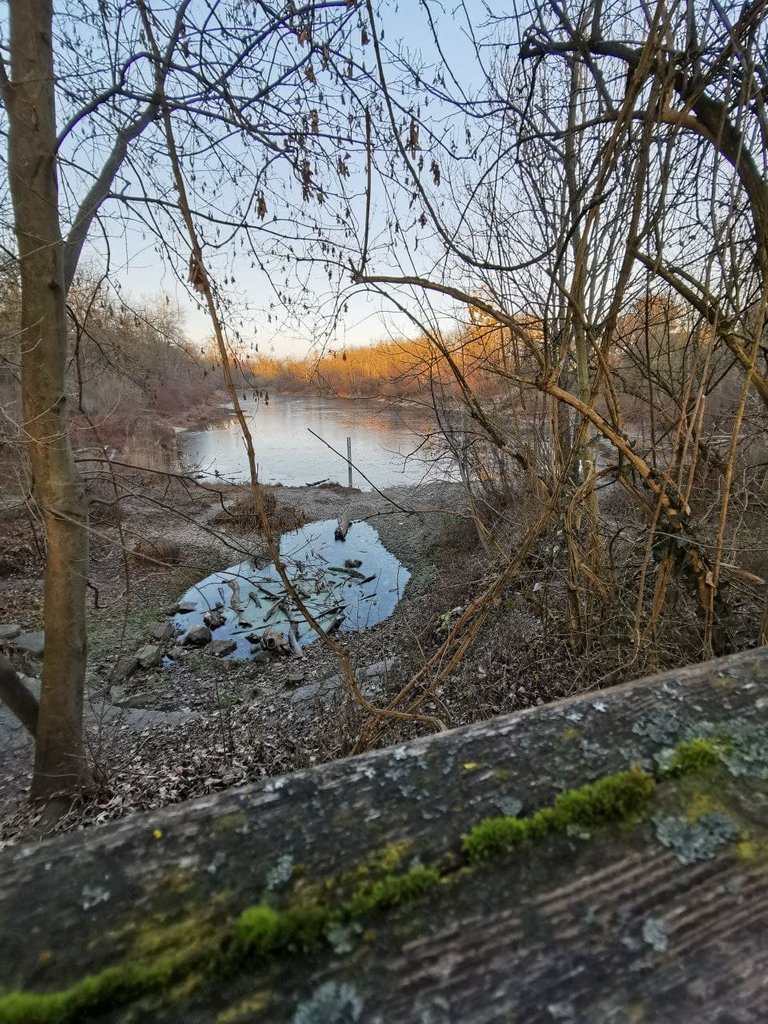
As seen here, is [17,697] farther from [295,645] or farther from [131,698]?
[295,645]

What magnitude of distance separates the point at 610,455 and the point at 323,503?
1675cm

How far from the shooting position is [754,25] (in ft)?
6.91

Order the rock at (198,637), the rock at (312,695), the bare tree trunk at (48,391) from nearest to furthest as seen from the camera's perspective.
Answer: the bare tree trunk at (48,391)
the rock at (312,695)
the rock at (198,637)

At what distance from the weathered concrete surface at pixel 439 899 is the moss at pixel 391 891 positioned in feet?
0.04

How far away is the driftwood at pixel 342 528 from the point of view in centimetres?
1716

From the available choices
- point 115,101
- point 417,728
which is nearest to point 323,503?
point 417,728

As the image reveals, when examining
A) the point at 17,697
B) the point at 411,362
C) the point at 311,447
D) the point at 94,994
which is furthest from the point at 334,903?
the point at 311,447

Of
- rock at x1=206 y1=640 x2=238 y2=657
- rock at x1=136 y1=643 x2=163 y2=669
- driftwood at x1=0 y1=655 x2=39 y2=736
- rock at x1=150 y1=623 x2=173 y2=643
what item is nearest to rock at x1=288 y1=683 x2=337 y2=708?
rock at x1=206 y1=640 x2=238 y2=657

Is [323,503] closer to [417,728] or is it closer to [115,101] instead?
[417,728]

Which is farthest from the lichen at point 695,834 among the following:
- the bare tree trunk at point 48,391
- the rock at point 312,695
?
the rock at point 312,695

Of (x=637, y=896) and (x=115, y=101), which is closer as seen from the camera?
(x=637, y=896)

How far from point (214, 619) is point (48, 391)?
8.35 meters

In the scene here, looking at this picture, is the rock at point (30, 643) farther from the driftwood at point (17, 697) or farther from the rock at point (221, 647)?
the driftwood at point (17, 697)

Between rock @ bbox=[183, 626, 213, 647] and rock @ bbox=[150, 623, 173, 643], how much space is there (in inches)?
16.1
